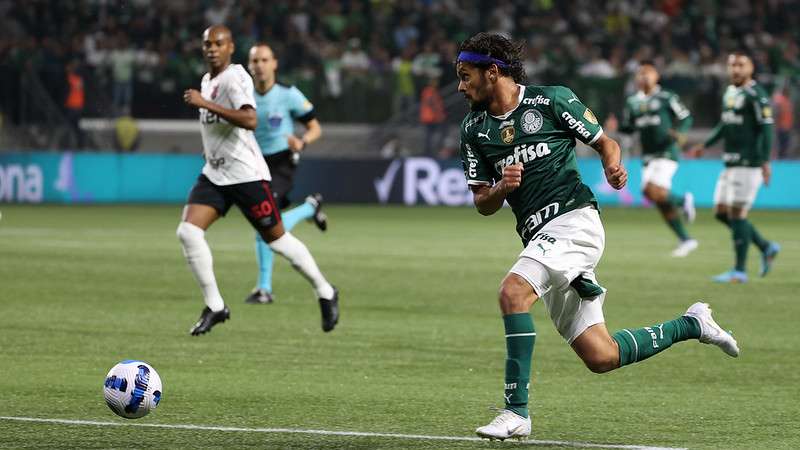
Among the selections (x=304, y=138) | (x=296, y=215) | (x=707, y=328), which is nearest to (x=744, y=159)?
(x=296, y=215)

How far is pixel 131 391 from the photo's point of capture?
734 cm

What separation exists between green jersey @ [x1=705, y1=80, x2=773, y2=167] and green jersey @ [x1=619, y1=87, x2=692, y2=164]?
255 centimetres

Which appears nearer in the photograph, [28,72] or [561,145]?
[561,145]

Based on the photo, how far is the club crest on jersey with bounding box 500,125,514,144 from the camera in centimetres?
714

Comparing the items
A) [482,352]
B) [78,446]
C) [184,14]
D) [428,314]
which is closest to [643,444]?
[78,446]

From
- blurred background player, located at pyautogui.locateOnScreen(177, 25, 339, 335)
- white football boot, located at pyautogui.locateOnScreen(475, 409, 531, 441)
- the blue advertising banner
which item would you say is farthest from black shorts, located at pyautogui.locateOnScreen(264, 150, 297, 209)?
the blue advertising banner

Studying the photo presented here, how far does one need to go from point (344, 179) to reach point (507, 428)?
23967 mm

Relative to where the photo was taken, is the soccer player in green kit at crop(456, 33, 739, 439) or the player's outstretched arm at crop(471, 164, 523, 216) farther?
the soccer player in green kit at crop(456, 33, 739, 439)

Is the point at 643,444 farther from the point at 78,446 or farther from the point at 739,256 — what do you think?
the point at 739,256

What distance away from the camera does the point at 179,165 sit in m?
30.3

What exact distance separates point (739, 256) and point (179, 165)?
53.9 feet

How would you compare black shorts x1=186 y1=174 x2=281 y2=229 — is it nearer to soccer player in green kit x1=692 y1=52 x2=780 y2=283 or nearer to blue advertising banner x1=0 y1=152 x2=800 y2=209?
soccer player in green kit x1=692 y1=52 x2=780 y2=283

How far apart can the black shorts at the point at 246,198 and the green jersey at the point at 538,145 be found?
14.2ft

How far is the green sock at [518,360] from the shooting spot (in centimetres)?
676
